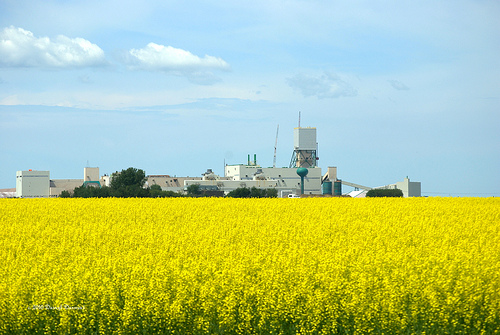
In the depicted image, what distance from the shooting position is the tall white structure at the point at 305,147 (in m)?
179

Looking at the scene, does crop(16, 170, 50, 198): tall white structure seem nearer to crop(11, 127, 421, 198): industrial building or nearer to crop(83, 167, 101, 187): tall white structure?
crop(11, 127, 421, 198): industrial building

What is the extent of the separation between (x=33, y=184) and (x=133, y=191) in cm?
6706

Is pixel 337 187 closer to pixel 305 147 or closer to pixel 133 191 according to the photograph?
pixel 305 147

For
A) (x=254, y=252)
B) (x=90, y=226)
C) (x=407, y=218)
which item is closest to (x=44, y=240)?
(x=90, y=226)

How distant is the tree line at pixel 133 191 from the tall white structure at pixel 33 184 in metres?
24.7

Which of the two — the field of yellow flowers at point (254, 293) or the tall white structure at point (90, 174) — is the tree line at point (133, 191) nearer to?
the tall white structure at point (90, 174)

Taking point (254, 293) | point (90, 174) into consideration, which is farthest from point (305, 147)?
point (254, 293)

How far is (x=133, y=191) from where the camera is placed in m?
109

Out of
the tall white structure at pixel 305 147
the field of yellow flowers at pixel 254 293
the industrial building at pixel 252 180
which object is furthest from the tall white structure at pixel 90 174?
the field of yellow flowers at pixel 254 293

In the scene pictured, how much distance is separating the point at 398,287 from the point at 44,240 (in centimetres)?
1246

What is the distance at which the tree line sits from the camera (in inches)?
4236

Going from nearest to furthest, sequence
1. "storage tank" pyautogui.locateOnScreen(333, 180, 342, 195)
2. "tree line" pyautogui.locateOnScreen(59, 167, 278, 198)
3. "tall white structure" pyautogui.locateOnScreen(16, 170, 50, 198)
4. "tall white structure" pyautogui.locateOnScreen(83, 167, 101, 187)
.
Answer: "tree line" pyautogui.locateOnScreen(59, 167, 278, 198), "tall white structure" pyautogui.locateOnScreen(16, 170, 50, 198), "storage tank" pyautogui.locateOnScreen(333, 180, 342, 195), "tall white structure" pyautogui.locateOnScreen(83, 167, 101, 187)

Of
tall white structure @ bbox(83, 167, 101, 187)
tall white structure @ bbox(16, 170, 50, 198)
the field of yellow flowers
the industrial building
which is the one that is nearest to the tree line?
the industrial building

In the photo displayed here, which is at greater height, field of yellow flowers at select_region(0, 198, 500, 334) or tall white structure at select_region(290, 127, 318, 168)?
tall white structure at select_region(290, 127, 318, 168)
